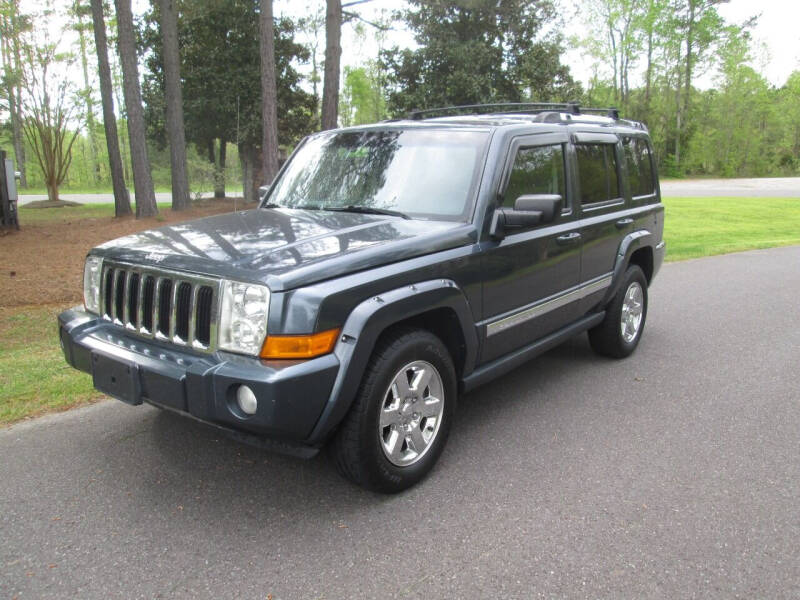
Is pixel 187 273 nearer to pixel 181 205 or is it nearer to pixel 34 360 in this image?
pixel 34 360

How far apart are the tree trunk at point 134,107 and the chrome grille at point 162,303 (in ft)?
41.2

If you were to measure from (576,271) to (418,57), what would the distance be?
22009 mm

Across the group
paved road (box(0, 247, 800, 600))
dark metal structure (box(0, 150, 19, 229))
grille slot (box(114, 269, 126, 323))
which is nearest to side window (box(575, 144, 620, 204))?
paved road (box(0, 247, 800, 600))

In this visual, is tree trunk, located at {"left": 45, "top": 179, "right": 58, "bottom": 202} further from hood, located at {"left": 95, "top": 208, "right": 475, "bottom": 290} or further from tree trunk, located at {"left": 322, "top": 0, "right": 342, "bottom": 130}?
hood, located at {"left": 95, "top": 208, "right": 475, "bottom": 290}

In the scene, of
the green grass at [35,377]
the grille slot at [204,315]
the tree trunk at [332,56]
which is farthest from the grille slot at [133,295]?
the tree trunk at [332,56]

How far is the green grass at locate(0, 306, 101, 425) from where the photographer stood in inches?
174

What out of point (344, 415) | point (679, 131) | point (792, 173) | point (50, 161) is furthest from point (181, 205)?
point (792, 173)

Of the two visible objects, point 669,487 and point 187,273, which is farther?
point 669,487

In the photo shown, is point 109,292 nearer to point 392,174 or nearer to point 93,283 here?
point 93,283

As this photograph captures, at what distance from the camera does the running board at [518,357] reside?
381 cm

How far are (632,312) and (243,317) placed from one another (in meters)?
4.00

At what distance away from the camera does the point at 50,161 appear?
74.5ft

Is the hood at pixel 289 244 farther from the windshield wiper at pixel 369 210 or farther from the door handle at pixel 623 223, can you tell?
the door handle at pixel 623 223

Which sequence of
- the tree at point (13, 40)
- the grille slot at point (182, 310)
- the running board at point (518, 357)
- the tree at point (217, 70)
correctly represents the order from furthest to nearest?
the tree at point (217, 70) → the tree at point (13, 40) → the running board at point (518, 357) → the grille slot at point (182, 310)
